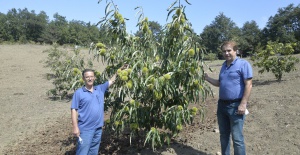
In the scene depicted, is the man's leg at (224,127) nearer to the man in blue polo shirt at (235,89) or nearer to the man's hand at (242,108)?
the man in blue polo shirt at (235,89)

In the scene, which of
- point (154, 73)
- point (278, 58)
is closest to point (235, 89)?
point (154, 73)

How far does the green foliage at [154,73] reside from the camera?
10.4ft

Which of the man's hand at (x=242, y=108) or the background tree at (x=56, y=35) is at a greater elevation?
the background tree at (x=56, y=35)

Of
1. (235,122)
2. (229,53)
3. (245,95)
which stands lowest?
(235,122)

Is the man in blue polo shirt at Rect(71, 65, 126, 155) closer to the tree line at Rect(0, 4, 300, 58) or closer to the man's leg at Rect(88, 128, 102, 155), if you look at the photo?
the man's leg at Rect(88, 128, 102, 155)

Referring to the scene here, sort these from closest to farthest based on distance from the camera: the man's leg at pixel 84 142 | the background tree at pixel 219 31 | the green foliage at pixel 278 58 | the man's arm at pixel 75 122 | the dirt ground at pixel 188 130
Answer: the man's arm at pixel 75 122
the man's leg at pixel 84 142
the dirt ground at pixel 188 130
the green foliage at pixel 278 58
the background tree at pixel 219 31

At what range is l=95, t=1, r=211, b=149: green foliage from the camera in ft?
10.4

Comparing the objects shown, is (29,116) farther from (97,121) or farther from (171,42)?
(171,42)

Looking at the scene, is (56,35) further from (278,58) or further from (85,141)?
(85,141)

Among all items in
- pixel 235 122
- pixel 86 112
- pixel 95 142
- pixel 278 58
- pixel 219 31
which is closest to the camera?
pixel 86 112

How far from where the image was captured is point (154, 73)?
3.33 meters

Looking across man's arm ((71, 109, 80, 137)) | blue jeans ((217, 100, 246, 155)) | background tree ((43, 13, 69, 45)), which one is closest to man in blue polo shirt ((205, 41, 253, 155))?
blue jeans ((217, 100, 246, 155))

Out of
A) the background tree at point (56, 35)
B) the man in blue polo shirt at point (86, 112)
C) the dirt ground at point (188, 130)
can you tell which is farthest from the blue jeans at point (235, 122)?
the background tree at point (56, 35)

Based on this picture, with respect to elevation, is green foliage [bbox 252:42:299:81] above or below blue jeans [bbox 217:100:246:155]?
above
